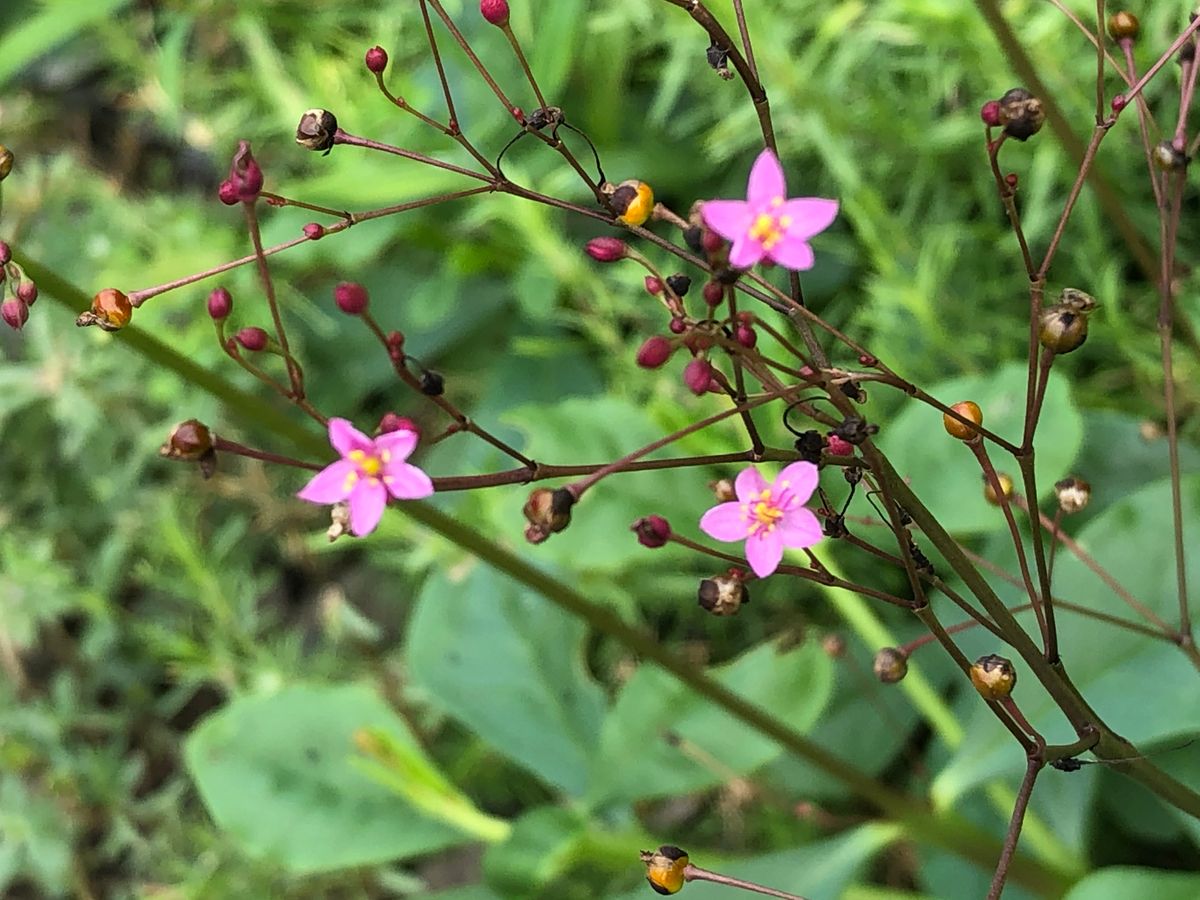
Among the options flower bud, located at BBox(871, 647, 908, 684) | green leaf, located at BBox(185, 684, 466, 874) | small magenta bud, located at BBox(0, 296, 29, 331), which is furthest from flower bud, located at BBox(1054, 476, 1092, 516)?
green leaf, located at BBox(185, 684, 466, 874)

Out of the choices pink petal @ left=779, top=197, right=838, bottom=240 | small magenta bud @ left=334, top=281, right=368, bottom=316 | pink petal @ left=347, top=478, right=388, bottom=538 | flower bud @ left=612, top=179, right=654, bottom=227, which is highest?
flower bud @ left=612, top=179, right=654, bottom=227

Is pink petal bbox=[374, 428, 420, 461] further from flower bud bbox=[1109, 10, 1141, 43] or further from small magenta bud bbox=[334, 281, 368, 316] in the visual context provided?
flower bud bbox=[1109, 10, 1141, 43]

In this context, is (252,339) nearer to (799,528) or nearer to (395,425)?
(395,425)

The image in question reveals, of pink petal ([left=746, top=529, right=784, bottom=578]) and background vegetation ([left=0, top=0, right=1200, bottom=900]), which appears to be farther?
background vegetation ([left=0, top=0, right=1200, bottom=900])

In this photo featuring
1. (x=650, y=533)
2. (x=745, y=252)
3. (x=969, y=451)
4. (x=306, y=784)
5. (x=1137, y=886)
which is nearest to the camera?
(x=745, y=252)

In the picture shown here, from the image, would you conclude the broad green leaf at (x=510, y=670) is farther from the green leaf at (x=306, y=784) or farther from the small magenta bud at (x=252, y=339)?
the small magenta bud at (x=252, y=339)

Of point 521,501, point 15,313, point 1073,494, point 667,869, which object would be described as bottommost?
point 667,869

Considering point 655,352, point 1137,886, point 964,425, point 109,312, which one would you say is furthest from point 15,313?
point 1137,886
